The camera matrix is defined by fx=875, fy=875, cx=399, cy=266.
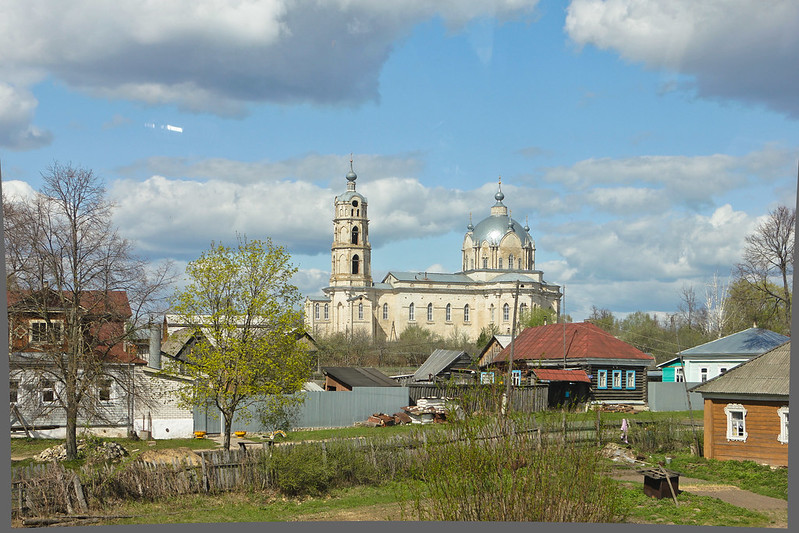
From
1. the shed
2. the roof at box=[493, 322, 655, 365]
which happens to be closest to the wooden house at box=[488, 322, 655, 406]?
the roof at box=[493, 322, 655, 365]

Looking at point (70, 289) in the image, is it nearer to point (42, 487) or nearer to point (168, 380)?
point (168, 380)

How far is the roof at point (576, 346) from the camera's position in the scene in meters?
42.7

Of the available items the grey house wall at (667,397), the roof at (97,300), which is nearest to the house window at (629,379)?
the grey house wall at (667,397)

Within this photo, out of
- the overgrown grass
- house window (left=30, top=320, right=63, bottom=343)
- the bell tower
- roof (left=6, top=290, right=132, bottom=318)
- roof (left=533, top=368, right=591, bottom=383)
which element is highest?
→ the bell tower

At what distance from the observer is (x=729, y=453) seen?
24.8m

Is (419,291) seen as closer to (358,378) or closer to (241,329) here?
(358,378)

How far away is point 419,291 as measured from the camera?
122438mm

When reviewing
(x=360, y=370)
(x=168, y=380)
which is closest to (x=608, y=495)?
(x=168, y=380)

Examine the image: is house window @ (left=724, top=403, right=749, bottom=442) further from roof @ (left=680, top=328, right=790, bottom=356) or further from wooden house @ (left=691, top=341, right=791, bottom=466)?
roof @ (left=680, top=328, right=790, bottom=356)

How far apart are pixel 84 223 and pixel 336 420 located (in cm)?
1515

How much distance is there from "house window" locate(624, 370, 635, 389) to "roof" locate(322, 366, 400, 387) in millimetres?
11493

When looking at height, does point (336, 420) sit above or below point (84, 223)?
below

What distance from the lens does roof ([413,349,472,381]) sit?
4797 cm

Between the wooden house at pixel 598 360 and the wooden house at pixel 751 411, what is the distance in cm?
1641
